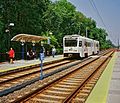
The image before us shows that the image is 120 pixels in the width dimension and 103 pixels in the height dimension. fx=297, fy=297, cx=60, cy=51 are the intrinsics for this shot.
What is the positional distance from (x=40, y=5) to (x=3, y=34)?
1323 centimetres

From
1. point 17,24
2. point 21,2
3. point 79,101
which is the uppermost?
point 21,2

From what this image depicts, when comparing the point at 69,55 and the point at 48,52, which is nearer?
the point at 69,55

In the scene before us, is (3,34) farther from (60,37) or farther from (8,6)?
(60,37)

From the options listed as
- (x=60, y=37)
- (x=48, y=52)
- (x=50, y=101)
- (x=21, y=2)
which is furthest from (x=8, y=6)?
(x=50, y=101)

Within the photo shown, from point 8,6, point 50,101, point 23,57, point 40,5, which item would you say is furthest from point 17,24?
point 50,101

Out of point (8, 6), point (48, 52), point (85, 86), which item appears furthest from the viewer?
point (48, 52)

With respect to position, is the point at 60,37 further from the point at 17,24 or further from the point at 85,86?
the point at 85,86

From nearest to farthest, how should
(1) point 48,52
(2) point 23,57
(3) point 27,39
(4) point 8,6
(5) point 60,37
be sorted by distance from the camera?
(3) point 27,39 → (2) point 23,57 → (4) point 8,6 → (1) point 48,52 → (5) point 60,37

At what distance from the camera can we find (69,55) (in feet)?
128

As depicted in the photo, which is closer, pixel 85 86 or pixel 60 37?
pixel 85 86

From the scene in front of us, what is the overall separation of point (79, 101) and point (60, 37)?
205ft

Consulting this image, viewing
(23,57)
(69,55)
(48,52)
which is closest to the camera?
(23,57)

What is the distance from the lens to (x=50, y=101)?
1095cm

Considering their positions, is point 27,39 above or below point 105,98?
above
